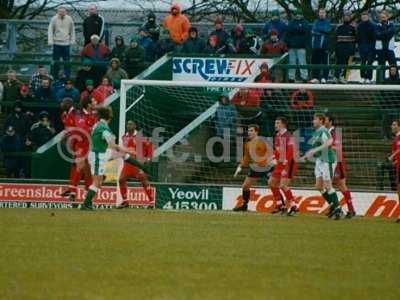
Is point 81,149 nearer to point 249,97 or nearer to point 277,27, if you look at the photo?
point 249,97

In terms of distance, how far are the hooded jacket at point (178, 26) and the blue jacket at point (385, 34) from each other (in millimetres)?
4560

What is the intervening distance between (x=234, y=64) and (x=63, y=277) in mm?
17418

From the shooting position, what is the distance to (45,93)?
2750cm

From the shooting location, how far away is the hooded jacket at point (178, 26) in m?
28.8

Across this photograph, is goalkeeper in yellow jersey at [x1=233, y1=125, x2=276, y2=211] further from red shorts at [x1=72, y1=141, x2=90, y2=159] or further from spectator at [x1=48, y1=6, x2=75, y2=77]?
spectator at [x1=48, y1=6, x2=75, y2=77]

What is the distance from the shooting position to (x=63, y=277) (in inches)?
448

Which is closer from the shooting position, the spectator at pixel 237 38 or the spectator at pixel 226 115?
the spectator at pixel 226 115

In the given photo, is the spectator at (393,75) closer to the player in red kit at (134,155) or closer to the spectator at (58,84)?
the player in red kit at (134,155)

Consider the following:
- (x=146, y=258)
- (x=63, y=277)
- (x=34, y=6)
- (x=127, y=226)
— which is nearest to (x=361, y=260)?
(x=146, y=258)

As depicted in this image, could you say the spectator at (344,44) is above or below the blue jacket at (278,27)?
below

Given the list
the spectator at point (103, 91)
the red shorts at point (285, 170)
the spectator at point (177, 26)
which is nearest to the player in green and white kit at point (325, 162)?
the red shorts at point (285, 170)

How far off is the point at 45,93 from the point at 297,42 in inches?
235

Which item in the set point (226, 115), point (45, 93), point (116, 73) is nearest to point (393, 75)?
point (226, 115)

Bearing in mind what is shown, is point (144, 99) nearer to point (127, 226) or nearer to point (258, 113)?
point (258, 113)
